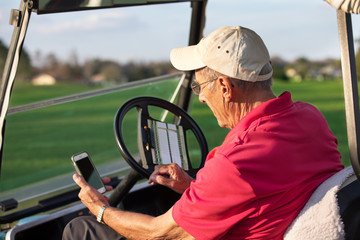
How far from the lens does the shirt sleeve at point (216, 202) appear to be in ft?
4.76

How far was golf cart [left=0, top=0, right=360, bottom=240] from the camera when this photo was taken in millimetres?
1419

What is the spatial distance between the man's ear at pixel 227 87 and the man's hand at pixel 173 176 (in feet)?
1.59

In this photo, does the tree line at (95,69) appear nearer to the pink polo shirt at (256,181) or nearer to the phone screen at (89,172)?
the phone screen at (89,172)

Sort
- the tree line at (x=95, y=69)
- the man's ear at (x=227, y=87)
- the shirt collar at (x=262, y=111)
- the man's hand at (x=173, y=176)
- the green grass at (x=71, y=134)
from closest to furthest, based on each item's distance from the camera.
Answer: the shirt collar at (x=262, y=111)
the man's ear at (x=227, y=87)
the man's hand at (x=173, y=176)
the green grass at (x=71, y=134)
the tree line at (x=95, y=69)

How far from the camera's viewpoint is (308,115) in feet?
5.56

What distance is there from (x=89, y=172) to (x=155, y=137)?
1.15 ft

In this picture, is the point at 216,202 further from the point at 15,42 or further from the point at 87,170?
the point at 15,42

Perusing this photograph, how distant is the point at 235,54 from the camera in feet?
5.47

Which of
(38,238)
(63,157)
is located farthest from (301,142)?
(63,157)

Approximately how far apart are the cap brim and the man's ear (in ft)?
0.36

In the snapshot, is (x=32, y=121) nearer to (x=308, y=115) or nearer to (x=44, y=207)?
(x=44, y=207)

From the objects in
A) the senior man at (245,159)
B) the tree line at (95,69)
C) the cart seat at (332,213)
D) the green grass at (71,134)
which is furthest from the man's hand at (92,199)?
the tree line at (95,69)

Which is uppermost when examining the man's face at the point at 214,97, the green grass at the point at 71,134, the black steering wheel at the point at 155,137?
the man's face at the point at 214,97

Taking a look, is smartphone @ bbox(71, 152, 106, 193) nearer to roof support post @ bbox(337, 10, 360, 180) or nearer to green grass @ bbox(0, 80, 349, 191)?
green grass @ bbox(0, 80, 349, 191)
